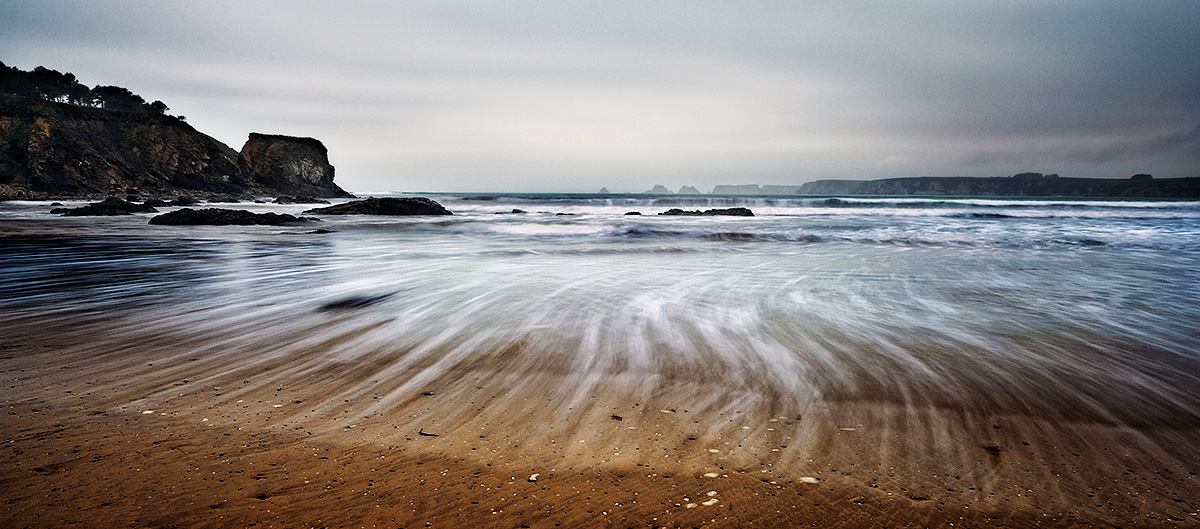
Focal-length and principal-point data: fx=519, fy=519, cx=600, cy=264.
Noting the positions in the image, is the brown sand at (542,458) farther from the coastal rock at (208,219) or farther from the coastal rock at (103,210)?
the coastal rock at (103,210)

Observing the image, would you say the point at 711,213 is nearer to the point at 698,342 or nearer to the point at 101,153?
the point at 698,342

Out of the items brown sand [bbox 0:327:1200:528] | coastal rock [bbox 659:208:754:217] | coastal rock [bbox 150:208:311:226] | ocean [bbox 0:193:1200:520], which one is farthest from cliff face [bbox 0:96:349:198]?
brown sand [bbox 0:327:1200:528]

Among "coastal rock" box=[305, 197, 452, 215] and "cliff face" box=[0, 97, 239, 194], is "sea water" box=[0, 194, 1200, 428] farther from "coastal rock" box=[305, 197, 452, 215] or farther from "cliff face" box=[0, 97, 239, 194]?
"cliff face" box=[0, 97, 239, 194]

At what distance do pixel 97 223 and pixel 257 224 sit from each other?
4.74 meters

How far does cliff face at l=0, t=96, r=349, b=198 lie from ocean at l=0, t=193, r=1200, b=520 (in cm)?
4488

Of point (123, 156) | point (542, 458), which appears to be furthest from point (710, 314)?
point (123, 156)

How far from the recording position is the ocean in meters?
2.38

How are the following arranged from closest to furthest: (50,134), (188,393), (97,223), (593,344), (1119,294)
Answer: (188,393), (593,344), (1119,294), (97,223), (50,134)

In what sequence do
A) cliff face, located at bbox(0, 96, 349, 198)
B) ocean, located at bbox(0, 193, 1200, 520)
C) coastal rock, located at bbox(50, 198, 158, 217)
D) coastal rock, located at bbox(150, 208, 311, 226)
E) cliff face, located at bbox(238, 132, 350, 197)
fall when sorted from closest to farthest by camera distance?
ocean, located at bbox(0, 193, 1200, 520) → coastal rock, located at bbox(150, 208, 311, 226) → coastal rock, located at bbox(50, 198, 158, 217) → cliff face, located at bbox(0, 96, 349, 198) → cliff face, located at bbox(238, 132, 350, 197)

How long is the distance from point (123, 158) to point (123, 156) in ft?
1.87

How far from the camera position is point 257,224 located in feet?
56.9

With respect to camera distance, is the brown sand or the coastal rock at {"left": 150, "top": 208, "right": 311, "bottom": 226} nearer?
the brown sand

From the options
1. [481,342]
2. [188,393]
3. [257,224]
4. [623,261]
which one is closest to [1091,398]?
[481,342]

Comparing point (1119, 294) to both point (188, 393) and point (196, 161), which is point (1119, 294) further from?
point (196, 161)
